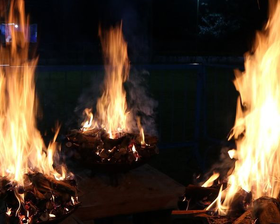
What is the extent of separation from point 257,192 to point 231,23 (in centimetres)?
3216

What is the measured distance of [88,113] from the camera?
4773mm

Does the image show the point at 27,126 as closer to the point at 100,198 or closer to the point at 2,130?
the point at 2,130

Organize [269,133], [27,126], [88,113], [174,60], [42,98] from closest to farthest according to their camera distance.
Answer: [269,133] → [27,126] → [88,113] → [42,98] → [174,60]

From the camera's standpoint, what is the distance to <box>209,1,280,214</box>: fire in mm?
3219

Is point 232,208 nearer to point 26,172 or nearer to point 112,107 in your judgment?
point 26,172

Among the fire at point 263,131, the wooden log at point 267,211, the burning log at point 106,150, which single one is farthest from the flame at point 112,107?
the wooden log at point 267,211

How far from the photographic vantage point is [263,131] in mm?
3633

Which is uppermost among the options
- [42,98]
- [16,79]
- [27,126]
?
[16,79]

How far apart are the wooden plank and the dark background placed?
20.6 m

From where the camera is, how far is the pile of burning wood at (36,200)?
9.70 ft

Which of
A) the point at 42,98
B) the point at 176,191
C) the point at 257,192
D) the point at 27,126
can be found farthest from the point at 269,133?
the point at 42,98

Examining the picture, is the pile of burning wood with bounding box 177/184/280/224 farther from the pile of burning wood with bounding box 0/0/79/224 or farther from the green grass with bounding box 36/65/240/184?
the green grass with bounding box 36/65/240/184

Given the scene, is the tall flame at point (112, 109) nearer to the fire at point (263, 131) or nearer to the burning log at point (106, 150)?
the burning log at point (106, 150)

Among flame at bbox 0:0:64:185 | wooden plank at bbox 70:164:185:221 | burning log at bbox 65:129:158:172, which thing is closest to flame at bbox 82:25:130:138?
burning log at bbox 65:129:158:172
